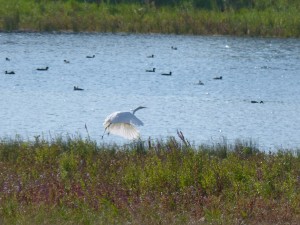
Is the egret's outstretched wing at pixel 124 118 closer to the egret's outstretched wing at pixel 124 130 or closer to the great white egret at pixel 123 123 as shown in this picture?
the great white egret at pixel 123 123

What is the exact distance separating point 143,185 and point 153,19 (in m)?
25.9

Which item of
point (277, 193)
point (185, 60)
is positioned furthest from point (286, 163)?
point (185, 60)

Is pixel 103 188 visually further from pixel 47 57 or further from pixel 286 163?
pixel 47 57

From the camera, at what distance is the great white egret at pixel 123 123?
1288 centimetres

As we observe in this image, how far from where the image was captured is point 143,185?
10516 mm

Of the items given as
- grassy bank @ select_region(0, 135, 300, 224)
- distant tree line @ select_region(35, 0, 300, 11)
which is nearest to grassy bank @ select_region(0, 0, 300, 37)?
distant tree line @ select_region(35, 0, 300, 11)

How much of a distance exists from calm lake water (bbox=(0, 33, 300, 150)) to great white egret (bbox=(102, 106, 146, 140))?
3.24 m

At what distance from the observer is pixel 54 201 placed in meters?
9.59

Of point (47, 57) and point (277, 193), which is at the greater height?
point (277, 193)

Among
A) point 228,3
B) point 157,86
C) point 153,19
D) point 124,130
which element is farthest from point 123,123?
point 228,3

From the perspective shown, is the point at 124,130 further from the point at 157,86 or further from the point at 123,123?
the point at 157,86

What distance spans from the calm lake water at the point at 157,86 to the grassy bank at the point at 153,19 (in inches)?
12.8

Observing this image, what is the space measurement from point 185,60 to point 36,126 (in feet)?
44.3

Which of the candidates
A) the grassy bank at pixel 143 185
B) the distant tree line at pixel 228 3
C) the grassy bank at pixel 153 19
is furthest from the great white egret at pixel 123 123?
the distant tree line at pixel 228 3
